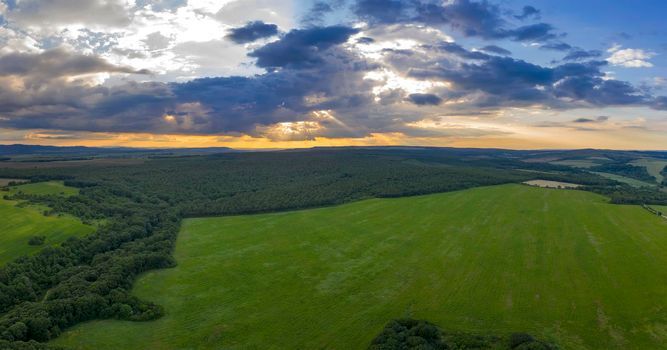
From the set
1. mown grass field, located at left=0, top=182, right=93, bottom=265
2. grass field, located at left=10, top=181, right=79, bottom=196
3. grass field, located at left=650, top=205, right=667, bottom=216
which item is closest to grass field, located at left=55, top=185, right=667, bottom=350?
grass field, located at left=650, top=205, right=667, bottom=216

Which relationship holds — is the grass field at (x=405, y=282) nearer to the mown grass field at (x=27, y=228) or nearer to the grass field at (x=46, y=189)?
the mown grass field at (x=27, y=228)

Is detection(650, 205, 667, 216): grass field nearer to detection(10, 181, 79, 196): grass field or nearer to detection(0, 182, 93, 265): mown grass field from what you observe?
detection(0, 182, 93, 265): mown grass field

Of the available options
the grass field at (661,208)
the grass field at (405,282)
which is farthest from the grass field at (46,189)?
the grass field at (661,208)

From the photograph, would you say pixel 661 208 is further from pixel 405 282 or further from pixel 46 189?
pixel 46 189

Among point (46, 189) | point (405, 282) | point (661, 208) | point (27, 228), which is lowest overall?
point (405, 282)

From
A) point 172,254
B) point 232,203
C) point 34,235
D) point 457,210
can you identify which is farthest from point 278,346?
point 232,203

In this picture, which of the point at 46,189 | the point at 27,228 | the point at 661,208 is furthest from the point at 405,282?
the point at 46,189

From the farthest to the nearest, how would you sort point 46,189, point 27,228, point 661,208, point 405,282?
point 46,189
point 661,208
point 27,228
point 405,282
